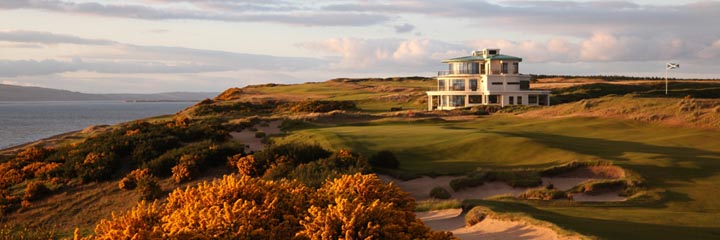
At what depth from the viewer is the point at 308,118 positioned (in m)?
55.3

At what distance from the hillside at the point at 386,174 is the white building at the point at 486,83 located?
1184 inches

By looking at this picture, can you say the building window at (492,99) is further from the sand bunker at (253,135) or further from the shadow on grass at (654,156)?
the shadow on grass at (654,156)

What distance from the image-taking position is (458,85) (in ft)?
251

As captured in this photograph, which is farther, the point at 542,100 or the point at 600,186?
the point at 542,100

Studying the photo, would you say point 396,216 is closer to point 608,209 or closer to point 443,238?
point 443,238

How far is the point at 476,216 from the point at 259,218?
603 centimetres

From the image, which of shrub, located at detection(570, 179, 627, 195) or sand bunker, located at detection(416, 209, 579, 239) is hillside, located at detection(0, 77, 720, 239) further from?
sand bunker, located at detection(416, 209, 579, 239)

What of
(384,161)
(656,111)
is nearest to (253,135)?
(384,161)

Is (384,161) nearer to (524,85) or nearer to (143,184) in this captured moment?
(143,184)

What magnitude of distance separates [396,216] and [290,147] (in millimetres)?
16371

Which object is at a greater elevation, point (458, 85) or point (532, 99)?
point (458, 85)

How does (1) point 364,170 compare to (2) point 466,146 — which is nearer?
(1) point 364,170

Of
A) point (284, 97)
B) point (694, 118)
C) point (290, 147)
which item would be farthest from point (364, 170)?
point (284, 97)

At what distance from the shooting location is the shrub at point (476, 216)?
635 inches
